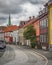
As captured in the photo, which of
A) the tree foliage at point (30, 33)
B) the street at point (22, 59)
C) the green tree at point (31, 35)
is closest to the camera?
the street at point (22, 59)

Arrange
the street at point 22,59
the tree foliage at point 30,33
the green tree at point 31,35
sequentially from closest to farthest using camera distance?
the street at point 22,59 → the green tree at point 31,35 → the tree foliage at point 30,33

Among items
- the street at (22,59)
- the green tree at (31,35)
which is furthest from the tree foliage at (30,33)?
the street at (22,59)

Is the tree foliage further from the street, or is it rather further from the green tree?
the street

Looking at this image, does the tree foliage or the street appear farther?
the tree foliage

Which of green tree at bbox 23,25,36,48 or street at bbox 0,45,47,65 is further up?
green tree at bbox 23,25,36,48

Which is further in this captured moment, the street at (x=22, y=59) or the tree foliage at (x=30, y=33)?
the tree foliage at (x=30, y=33)

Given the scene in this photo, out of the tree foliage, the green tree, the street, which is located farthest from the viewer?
the tree foliage

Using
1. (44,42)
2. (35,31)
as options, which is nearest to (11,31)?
(35,31)

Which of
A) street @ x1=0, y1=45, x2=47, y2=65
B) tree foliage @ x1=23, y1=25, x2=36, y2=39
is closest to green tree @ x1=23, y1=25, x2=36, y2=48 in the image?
tree foliage @ x1=23, y1=25, x2=36, y2=39

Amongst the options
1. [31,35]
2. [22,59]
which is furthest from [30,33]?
[22,59]

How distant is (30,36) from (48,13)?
663 inches

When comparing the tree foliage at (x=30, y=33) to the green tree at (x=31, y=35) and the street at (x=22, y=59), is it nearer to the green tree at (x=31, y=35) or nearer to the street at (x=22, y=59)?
the green tree at (x=31, y=35)

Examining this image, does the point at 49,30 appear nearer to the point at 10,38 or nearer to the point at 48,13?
the point at 48,13

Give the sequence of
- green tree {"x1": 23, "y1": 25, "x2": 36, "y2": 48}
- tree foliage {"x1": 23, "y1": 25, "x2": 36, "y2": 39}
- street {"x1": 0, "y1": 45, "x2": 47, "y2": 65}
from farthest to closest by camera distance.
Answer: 1. tree foliage {"x1": 23, "y1": 25, "x2": 36, "y2": 39}
2. green tree {"x1": 23, "y1": 25, "x2": 36, "y2": 48}
3. street {"x1": 0, "y1": 45, "x2": 47, "y2": 65}
